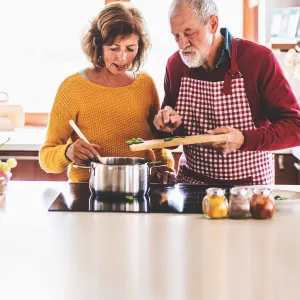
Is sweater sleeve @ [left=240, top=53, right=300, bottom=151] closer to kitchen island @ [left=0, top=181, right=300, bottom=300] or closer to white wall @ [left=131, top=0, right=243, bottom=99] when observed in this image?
kitchen island @ [left=0, top=181, right=300, bottom=300]

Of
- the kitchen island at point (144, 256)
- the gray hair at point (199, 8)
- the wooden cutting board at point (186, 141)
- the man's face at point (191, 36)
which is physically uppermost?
the gray hair at point (199, 8)

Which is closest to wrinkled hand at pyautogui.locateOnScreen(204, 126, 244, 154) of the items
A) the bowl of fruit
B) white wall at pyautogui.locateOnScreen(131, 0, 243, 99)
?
the bowl of fruit

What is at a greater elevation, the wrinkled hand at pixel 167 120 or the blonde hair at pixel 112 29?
the blonde hair at pixel 112 29

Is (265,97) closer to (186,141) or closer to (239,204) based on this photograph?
(186,141)

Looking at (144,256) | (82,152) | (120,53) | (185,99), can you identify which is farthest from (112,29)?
(144,256)

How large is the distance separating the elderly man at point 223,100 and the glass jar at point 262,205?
0.38 meters

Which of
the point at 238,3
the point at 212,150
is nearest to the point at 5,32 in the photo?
the point at 238,3

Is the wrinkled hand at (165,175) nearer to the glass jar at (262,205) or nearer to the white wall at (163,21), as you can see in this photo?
the glass jar at (262,205)

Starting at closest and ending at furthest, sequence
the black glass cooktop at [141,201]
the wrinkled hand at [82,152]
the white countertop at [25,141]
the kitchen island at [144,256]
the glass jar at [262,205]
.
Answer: the kitchen island at [144,256] < the glass jar at [262,205] < the black glass cooktop at [141,201] < the wrinkled hand at [82,152] < the white countertop at [25,141]

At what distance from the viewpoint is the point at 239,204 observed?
172 centimetres

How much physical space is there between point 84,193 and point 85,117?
39cm

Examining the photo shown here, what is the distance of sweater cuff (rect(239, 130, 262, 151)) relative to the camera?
2.11 metres

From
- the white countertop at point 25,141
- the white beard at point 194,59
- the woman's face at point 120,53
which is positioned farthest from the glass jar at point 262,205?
the white countertop at point 25,141

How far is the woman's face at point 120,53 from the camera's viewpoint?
2.28 meters
